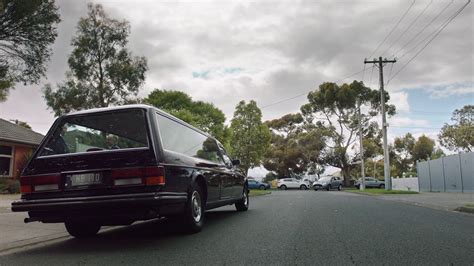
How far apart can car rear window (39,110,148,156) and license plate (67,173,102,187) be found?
0.43 m

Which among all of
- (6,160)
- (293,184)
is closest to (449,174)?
(6,160)

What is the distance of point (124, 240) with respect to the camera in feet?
21.2


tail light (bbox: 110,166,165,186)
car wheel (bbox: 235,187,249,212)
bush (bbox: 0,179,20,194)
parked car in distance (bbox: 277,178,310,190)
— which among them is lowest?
car wheel (bbox: 235,187,249,212)

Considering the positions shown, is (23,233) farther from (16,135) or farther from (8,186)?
(16,135)

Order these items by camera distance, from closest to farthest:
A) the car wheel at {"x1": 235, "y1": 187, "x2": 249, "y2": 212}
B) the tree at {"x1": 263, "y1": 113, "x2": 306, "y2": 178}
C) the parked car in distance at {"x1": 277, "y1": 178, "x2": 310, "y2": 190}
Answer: the car wheel at {"x1": 235, "y1": 187, "x2": 249, "y2": 212} < the parked car in distance at {"x1": 277, "y1": 178, "x2": 310, "y2": 190} < the tree at {"x1": 263, "y1": 113, "x2": 306, "y2": 178}

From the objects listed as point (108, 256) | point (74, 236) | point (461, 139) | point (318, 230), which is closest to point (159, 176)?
point (108, 256)

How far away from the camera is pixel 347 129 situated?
53750mm

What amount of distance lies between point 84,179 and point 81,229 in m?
1.66

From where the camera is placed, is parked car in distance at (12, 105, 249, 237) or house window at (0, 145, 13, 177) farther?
house window at (0, 145, 13, 177)

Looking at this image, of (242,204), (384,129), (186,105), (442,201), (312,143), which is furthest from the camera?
(312,143)

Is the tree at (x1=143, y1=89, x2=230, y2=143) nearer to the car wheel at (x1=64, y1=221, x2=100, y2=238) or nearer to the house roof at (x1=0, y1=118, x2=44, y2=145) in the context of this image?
the house roof at (x1=0, y1=118, x2=44, y2=145)

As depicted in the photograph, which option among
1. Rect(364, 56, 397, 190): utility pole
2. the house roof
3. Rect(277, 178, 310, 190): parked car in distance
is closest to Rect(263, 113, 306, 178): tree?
Rect(277, 178, 310, 190): parked car in distance

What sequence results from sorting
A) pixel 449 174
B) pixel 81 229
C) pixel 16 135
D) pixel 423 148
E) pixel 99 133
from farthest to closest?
pixel 423 148, pixel 449 174, pixel 16 135, pixel 81 229, pixel 99 133

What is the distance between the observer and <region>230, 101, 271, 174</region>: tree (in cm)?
4841
